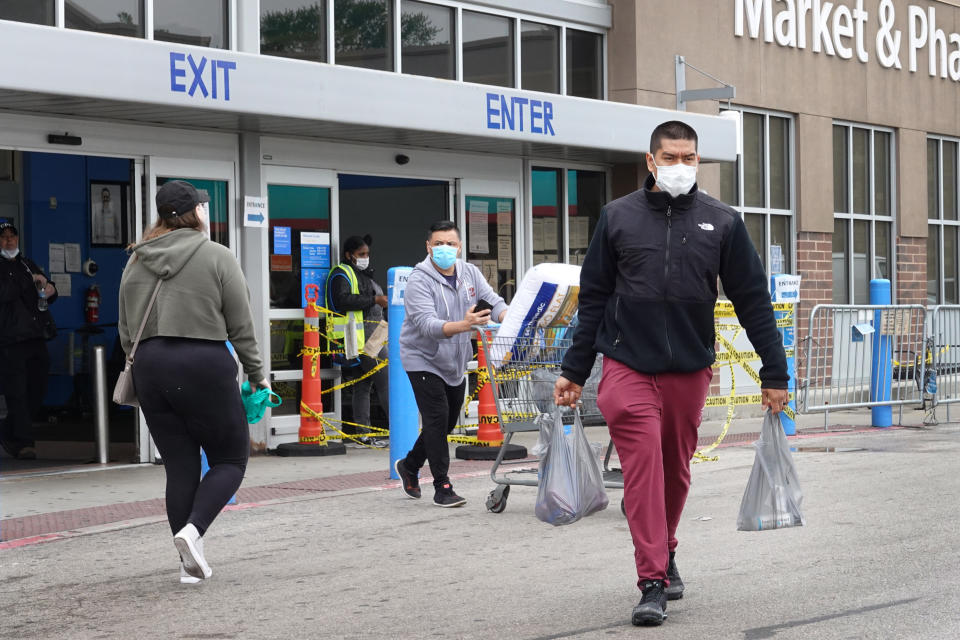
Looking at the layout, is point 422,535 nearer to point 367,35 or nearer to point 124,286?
point 124,286

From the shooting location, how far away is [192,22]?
1278 cm

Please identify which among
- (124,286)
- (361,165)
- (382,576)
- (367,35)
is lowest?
(382,576)

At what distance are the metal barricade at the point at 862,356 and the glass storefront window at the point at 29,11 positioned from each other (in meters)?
7.42

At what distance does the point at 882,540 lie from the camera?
7.75 metres

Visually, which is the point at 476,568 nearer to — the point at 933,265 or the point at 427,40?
the point at 427,40

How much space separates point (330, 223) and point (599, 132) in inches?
116

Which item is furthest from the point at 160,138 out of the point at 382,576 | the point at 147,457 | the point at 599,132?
the point at 382,576

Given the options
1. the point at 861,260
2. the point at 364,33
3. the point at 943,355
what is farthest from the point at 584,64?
the point at 861,260

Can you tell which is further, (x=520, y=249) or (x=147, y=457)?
(x=520, y=249)

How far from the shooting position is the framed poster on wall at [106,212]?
58.5 feet

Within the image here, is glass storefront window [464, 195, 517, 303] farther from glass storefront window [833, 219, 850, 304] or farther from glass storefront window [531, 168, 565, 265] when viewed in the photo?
glass storefront window [833, 219, 850, 304]

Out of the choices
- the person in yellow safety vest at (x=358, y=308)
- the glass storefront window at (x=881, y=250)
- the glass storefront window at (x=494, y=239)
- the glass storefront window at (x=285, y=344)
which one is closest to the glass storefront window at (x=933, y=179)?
the glass storefront window at (x=881, y=250)

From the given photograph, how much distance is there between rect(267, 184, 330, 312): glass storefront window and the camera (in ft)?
44.6

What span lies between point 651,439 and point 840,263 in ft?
49.2
